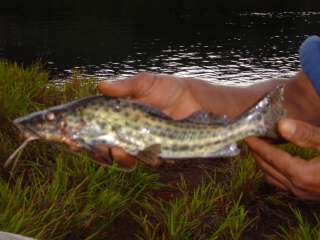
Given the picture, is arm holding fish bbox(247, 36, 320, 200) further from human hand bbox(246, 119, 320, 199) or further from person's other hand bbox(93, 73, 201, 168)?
person's other hand bbox(93, 73, 201, 168)

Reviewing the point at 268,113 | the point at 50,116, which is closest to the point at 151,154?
the point at 50,116

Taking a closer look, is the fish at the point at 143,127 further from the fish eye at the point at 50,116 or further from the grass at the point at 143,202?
the grass at the point at 143,202

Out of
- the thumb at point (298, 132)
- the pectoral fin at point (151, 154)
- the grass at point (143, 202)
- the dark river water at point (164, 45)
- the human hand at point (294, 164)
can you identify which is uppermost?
the thumb at point (298, 132)

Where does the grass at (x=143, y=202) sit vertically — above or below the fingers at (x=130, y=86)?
below

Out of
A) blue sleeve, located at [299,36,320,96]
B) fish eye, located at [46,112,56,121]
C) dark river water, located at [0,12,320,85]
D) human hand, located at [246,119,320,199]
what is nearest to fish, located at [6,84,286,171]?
fish eye, located at [46,112,56,121]

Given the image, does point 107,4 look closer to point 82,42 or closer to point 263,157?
point 82,42

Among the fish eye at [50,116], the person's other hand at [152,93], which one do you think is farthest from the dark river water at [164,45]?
the fish eye at [50,116]

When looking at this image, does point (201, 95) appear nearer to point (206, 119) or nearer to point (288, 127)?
point (206, 119)
